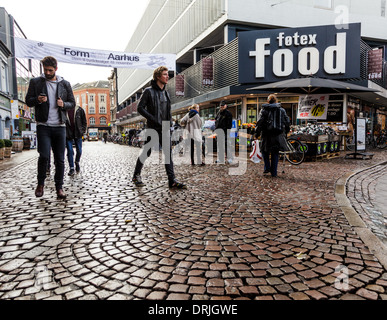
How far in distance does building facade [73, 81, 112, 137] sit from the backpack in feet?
283

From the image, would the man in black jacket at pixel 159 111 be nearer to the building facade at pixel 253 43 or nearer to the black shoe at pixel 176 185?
the black shoe at pixel 176 185

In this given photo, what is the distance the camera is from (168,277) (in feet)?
6.86

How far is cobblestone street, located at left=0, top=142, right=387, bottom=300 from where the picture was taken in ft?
6.40

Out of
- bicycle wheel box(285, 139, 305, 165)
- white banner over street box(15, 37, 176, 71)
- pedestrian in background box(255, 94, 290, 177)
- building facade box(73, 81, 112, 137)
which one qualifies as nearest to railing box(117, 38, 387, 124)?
white banner over street box(15, 37, 176, 71)

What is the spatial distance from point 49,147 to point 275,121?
4574 mm

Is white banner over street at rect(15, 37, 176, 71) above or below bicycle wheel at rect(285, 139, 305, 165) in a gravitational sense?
above

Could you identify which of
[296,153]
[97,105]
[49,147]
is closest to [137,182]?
[49,147]

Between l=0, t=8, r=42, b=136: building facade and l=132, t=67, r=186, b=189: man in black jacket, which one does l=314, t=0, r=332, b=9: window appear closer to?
l=132, t=67, r=186, b=189: man in black jacket

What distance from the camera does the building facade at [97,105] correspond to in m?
89.1

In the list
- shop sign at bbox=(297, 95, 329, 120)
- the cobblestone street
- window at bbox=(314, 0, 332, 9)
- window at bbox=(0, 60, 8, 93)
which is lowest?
the cobblestone street

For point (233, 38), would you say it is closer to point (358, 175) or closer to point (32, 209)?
point (358, 175)

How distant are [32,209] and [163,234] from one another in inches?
80.7
